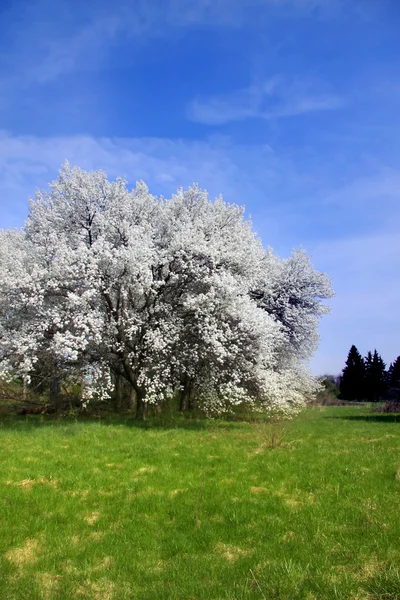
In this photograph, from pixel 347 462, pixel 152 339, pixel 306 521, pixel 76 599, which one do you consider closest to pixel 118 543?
pixel 76 599

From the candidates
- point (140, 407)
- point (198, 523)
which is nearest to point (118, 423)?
point (140, 407)

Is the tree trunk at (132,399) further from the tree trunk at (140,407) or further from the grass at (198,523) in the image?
the grass at (198,523)

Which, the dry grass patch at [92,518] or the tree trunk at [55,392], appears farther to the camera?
the tree trunk at [55,392]

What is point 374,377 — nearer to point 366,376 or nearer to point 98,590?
point 366,376

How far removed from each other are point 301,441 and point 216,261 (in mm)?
10590

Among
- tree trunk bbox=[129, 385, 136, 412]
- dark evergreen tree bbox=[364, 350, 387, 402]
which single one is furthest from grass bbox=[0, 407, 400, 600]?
dark evergreen tree bbox=[364, 350, 387, 402]

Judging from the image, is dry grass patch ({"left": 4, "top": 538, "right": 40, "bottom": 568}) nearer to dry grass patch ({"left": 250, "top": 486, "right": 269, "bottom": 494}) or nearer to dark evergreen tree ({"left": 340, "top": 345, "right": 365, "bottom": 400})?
dry grass patch ({"left": 250, "top": 486, "right": 269, "bottom": 494})

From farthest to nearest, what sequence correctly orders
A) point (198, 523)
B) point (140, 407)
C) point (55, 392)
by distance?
point (55, 392) → point (140, 407) → point (198, 523)

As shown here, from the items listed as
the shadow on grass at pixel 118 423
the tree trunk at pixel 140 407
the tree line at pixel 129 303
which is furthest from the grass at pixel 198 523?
the tree trunk at pixel 140 407

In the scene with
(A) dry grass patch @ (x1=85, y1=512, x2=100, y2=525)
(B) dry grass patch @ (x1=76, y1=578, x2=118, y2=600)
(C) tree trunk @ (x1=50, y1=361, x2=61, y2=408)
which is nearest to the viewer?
(B) dry grass patch @ (x1=76, y1=578, x2=118, y2=600)

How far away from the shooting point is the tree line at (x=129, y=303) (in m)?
22.3

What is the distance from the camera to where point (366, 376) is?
7569cm

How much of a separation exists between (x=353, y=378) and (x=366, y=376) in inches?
90.0

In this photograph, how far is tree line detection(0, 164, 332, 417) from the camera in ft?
73.2
